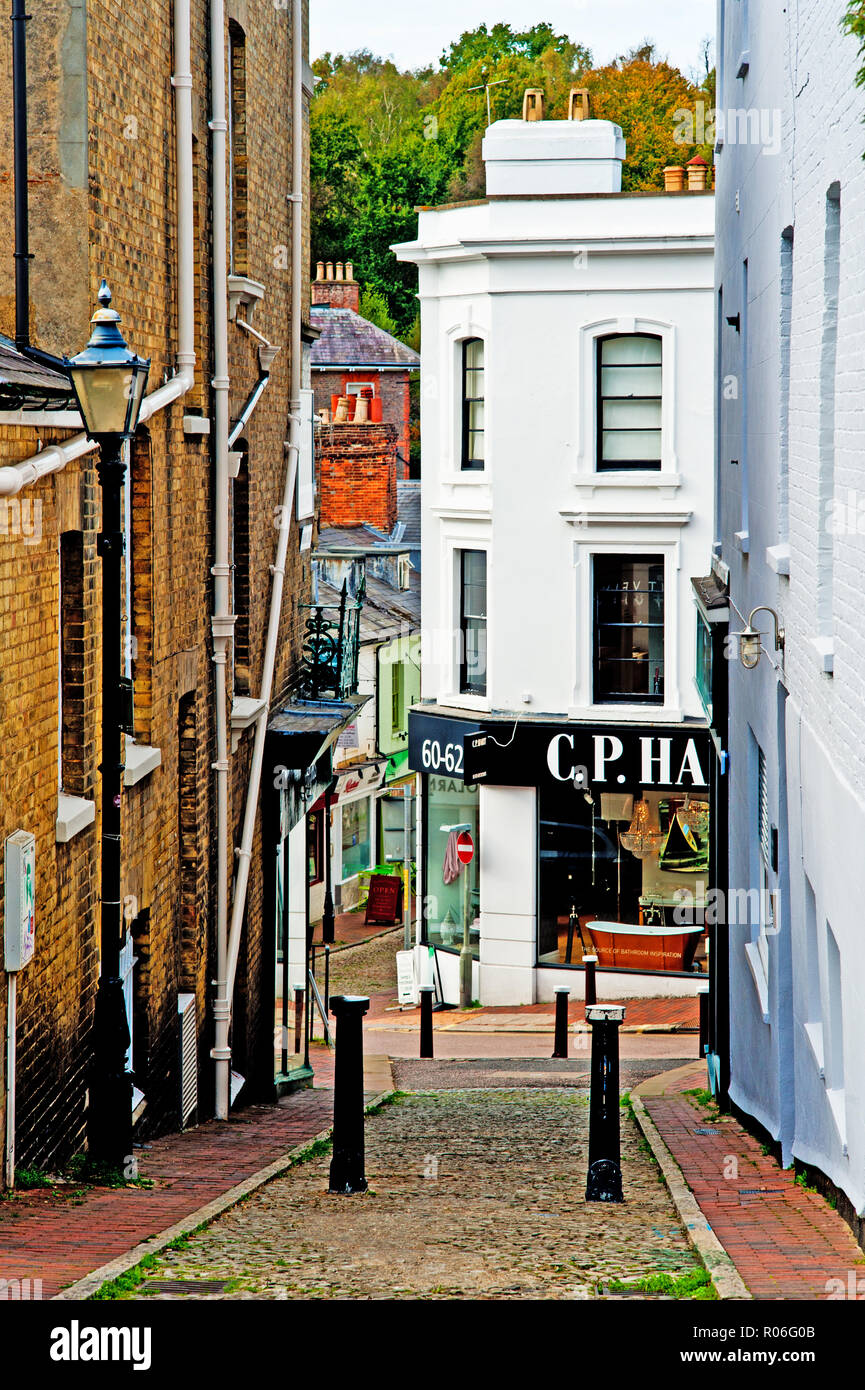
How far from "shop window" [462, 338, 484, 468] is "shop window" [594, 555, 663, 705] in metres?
2.39

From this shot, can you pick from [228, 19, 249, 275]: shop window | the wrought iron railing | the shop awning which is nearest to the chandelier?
the wrought iron railing

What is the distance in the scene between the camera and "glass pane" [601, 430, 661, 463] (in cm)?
2188

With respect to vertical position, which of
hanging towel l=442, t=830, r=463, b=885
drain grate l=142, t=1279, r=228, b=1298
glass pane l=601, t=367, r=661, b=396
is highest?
glass pane l=601, t=367, r=661, b=396

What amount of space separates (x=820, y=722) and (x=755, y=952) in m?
4.34

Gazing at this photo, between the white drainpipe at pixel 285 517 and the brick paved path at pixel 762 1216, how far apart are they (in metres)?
3.71

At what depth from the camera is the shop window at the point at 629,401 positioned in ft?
71.4

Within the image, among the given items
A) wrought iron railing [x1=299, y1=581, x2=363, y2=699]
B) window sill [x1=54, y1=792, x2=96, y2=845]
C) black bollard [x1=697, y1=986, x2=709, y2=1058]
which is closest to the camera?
window sill [x1=54, y1=792, x2=96, y2=845]

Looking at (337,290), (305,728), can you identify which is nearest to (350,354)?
(337,290)

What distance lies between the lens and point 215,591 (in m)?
12.9

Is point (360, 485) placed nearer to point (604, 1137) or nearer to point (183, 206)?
point (183, 206)

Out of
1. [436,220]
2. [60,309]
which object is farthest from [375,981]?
[60,309]

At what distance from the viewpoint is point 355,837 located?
33719 millimetres

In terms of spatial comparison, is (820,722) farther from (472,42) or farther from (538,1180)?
(472,42)

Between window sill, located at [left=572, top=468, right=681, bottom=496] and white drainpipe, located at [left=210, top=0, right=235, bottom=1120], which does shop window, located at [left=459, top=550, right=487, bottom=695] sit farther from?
white drainpipe, located at [left=210, top=0, right=235, bottom=1120]
